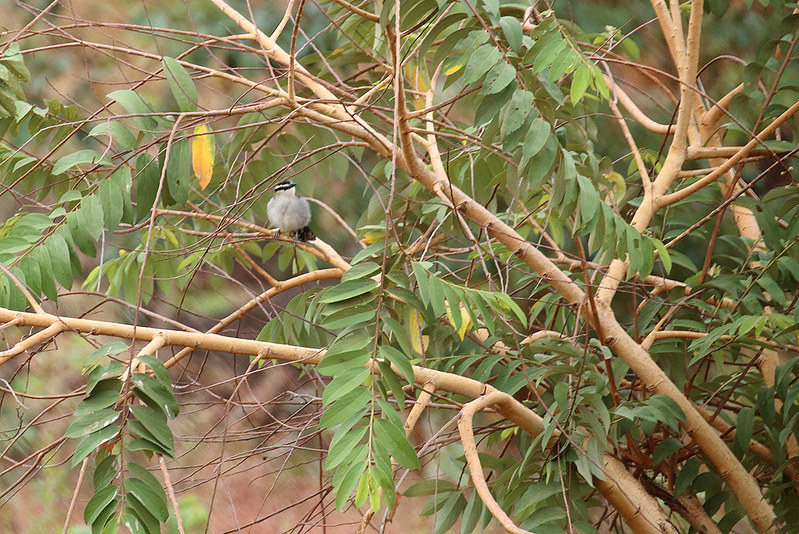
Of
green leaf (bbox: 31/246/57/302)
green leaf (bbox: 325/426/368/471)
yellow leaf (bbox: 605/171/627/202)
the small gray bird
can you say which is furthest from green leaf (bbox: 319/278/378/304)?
the small gray bird

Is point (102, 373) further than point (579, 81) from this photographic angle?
No

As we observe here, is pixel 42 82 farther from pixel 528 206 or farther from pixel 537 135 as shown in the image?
pixel 537 135

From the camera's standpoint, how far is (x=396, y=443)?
→ 1.47m

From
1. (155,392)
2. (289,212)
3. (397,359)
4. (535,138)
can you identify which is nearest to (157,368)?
(155,392)

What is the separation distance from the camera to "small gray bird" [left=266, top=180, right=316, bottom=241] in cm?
415

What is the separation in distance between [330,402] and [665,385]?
111 cm

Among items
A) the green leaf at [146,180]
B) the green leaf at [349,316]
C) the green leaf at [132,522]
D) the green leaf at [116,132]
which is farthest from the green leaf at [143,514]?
the green leaf at [116,132]

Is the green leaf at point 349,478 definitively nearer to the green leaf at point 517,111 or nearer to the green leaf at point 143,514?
the green leaf at point 143,514

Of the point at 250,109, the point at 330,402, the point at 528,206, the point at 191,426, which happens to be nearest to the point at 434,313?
the point at 330,402

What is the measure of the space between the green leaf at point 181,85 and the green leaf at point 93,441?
0.60 m

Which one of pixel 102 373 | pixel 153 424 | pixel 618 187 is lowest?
pixel 618 187

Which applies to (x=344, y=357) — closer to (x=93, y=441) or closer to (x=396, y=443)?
(x=396, y=443)

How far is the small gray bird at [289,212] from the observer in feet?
13.6

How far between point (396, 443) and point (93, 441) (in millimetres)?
517
